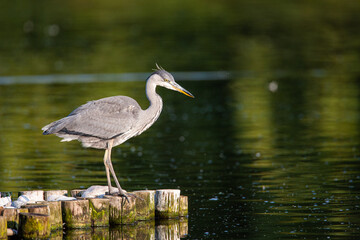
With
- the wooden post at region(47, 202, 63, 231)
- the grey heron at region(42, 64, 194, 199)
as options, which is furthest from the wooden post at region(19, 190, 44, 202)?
the wooden post at region(47, 202, 63, 231)

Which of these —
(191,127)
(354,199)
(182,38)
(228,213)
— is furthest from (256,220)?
(182,38)

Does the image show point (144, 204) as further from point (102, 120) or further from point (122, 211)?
point (102, 120)

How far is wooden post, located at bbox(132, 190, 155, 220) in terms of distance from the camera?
1250 centimetres

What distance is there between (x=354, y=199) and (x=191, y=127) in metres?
9.77

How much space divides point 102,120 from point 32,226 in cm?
236

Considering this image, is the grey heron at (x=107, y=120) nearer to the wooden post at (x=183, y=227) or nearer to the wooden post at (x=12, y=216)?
the wooden post at (x=183, y=227)

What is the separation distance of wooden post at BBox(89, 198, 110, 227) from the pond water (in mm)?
1315

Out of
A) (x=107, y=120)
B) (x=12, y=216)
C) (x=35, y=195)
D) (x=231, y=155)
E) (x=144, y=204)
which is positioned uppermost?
(x=231, y=155)

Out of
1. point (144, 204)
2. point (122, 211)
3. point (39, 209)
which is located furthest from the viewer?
point (144, 204)

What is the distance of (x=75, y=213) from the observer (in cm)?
1210

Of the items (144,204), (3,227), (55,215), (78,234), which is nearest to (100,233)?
(78,234)

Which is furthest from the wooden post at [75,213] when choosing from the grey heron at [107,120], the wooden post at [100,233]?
the grey heron at [107,120]

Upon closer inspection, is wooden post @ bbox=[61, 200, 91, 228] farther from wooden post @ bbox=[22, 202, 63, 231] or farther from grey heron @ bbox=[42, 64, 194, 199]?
grey heron @ bbox=[42, 64, 194, 199]

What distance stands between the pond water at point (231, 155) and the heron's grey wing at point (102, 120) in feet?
6.06
